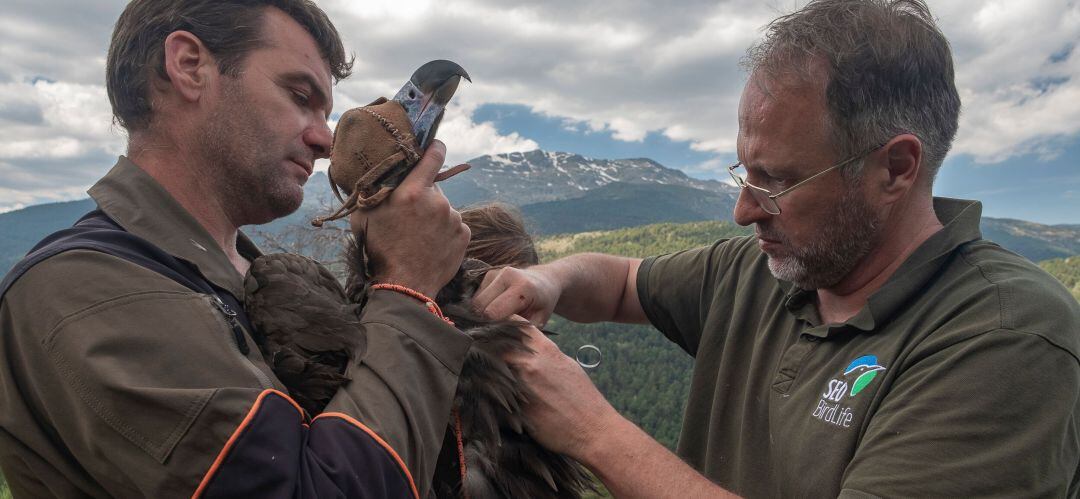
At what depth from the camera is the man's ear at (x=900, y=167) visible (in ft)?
8.63

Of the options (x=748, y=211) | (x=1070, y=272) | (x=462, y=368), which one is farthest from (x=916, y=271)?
(x=1070, y=272)

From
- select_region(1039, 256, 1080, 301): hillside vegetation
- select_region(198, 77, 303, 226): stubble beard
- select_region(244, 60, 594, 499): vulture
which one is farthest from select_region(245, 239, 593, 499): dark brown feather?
select_region(1039, 256, 1080, 301): hillside vegetation

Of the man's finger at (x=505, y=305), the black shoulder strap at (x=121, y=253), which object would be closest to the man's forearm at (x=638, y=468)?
the man's finger at (x=505, y=305)

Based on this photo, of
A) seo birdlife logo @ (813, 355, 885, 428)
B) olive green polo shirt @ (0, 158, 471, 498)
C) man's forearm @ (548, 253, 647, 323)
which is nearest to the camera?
olive green polo shirt @ (0, 158, 471, 498)

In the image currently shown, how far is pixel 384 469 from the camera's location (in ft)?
5.47

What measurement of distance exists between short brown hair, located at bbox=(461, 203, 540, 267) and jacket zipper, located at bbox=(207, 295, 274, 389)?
188 centimetres

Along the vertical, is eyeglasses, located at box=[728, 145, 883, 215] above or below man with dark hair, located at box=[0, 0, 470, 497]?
above

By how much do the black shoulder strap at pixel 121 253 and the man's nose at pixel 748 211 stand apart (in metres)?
2.10

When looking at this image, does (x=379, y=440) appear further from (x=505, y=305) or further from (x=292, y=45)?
(x=292, y=45)

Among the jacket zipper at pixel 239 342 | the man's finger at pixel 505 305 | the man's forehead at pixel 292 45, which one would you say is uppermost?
the man's forehead at pixel 292 45

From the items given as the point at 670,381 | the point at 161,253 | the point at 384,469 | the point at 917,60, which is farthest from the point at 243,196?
the point at 670,381

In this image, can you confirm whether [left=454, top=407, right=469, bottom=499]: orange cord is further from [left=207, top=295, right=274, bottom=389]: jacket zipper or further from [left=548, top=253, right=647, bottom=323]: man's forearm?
[left=548, top=253, right=647, bottom=323]: man's forearm

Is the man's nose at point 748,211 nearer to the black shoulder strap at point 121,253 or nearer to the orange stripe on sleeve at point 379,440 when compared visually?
the orange stripe on sleeve at point 379,440

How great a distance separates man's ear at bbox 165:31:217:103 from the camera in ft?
8.46
